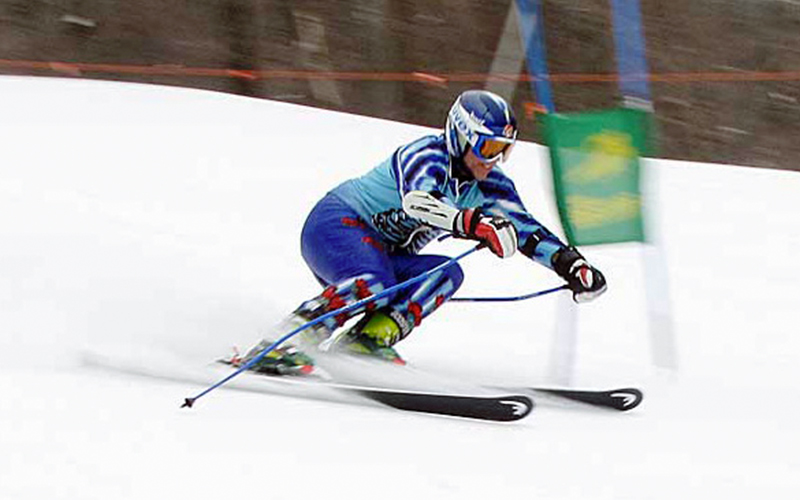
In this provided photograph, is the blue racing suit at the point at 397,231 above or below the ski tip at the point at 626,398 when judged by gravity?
above

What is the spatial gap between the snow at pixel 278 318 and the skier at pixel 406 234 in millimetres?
339

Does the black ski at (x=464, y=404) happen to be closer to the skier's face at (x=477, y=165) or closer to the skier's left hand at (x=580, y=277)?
the skier's left hand at (x=580, y=277)

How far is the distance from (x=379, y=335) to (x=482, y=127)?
2.47 ft

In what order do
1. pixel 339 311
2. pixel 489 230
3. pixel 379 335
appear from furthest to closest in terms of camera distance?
pixel 379 335
pixel 339 311
pixel 489 230

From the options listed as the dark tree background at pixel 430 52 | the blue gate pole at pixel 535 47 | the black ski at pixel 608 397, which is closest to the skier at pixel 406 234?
the black ski at pixel 608 397

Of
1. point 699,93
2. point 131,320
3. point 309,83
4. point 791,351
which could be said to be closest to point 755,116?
point 699,93

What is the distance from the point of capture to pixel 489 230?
3.78 metres

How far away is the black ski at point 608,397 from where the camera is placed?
159 inches

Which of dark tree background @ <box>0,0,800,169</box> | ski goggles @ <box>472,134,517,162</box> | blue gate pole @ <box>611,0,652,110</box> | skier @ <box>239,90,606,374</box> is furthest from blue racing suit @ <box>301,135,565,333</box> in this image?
dark tree background @ <box>0,0,800,169</box>

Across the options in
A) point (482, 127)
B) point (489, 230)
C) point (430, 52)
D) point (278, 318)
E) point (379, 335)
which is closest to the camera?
point (489, 230)

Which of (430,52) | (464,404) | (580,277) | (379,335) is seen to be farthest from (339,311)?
(430,52)

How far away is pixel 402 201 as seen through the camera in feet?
13.1

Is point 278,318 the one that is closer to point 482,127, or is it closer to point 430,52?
point 482,127

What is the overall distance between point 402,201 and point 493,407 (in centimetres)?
69
